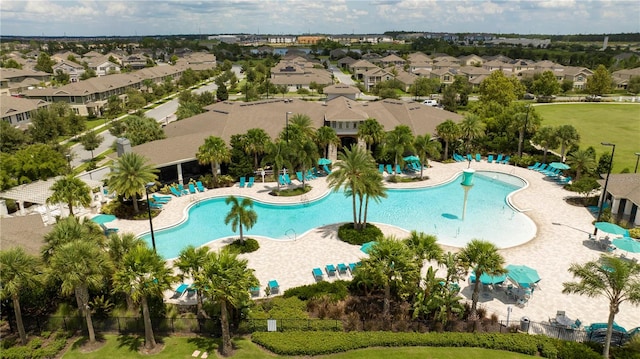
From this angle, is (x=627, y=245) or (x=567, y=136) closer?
(x=627, y=245)

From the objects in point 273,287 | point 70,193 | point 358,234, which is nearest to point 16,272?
point 273,287

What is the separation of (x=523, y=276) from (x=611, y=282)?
5580 mm

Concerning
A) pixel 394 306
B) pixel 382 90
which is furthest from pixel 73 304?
pixel 382 90

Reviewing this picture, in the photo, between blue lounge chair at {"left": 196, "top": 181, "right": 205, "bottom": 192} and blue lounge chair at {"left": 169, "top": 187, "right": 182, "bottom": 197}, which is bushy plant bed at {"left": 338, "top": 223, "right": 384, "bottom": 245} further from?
blue lounge chair at {"left": 169, "top": 187, "right": 182, "bottom": 197}

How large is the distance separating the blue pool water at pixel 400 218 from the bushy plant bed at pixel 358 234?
305cm

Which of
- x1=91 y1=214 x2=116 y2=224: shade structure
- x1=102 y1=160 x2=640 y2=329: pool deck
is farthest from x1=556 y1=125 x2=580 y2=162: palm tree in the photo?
x1=91 y1=214 x2=116 y2=224: shade structure

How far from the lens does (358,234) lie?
30.0 metres

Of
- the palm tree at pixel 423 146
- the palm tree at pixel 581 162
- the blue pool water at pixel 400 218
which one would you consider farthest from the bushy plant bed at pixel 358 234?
the palm tree at pixel 581 162

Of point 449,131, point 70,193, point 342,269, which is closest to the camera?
point 342,269

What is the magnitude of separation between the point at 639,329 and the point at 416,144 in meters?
25.3

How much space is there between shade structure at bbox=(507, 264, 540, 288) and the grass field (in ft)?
95.3

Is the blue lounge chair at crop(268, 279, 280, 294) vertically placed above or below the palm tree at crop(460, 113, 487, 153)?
below

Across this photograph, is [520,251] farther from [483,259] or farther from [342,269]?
[342,269]

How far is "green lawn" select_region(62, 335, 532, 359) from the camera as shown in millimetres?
19031
